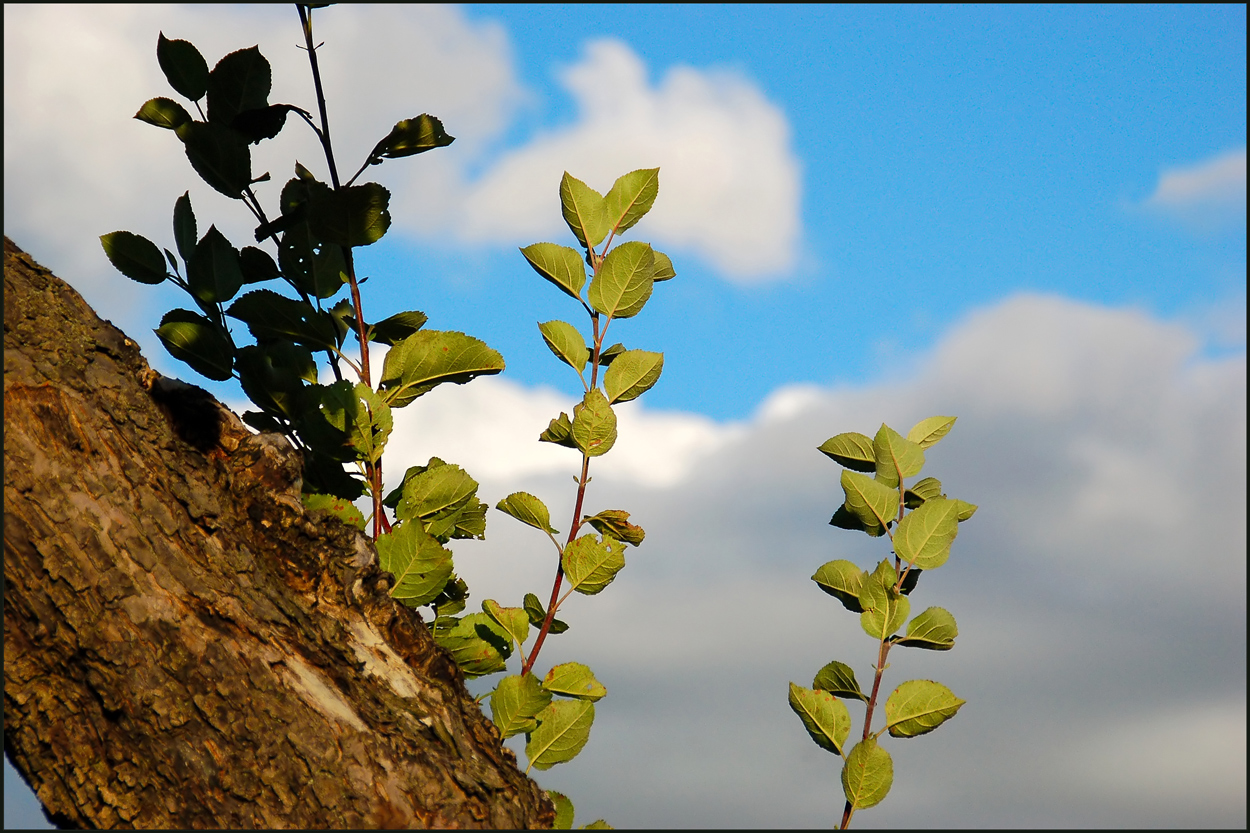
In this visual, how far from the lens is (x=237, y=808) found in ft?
4.58

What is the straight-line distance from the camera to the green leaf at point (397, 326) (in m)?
2.06

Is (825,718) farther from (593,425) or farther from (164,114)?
(164,114)

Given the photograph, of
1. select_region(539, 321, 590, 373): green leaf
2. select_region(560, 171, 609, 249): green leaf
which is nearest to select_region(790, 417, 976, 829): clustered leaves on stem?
select_region(539, 321, 590, 373): green leaf

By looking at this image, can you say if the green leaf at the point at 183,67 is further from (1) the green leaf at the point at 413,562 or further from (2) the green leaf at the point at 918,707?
(2) the green leaf at the point at 918,707

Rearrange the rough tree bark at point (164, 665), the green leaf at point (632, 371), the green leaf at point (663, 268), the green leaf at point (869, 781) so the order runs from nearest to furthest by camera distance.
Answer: the rough tree bark at point (164, 665) → the green leaf at point (869, 781) → the green leaf at point (632, 371) → the green leaf at point (663, 268)

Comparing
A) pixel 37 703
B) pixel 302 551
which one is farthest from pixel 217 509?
pixel 37 703

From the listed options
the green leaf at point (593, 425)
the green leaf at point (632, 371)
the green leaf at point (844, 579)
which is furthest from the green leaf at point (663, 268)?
the green leaf at point (844, 579)

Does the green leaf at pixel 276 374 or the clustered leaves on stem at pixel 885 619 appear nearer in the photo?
the clustered leaves on stem at pixel 885 619

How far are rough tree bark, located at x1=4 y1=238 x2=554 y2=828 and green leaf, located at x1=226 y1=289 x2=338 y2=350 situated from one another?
392 mm

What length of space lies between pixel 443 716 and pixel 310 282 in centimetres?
104

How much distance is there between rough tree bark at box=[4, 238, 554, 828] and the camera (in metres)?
1.42

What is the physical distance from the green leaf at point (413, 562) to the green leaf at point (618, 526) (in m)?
0.32

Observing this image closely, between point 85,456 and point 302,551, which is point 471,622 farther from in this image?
point 85,456

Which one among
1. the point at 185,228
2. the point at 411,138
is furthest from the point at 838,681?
the point at 185,228
